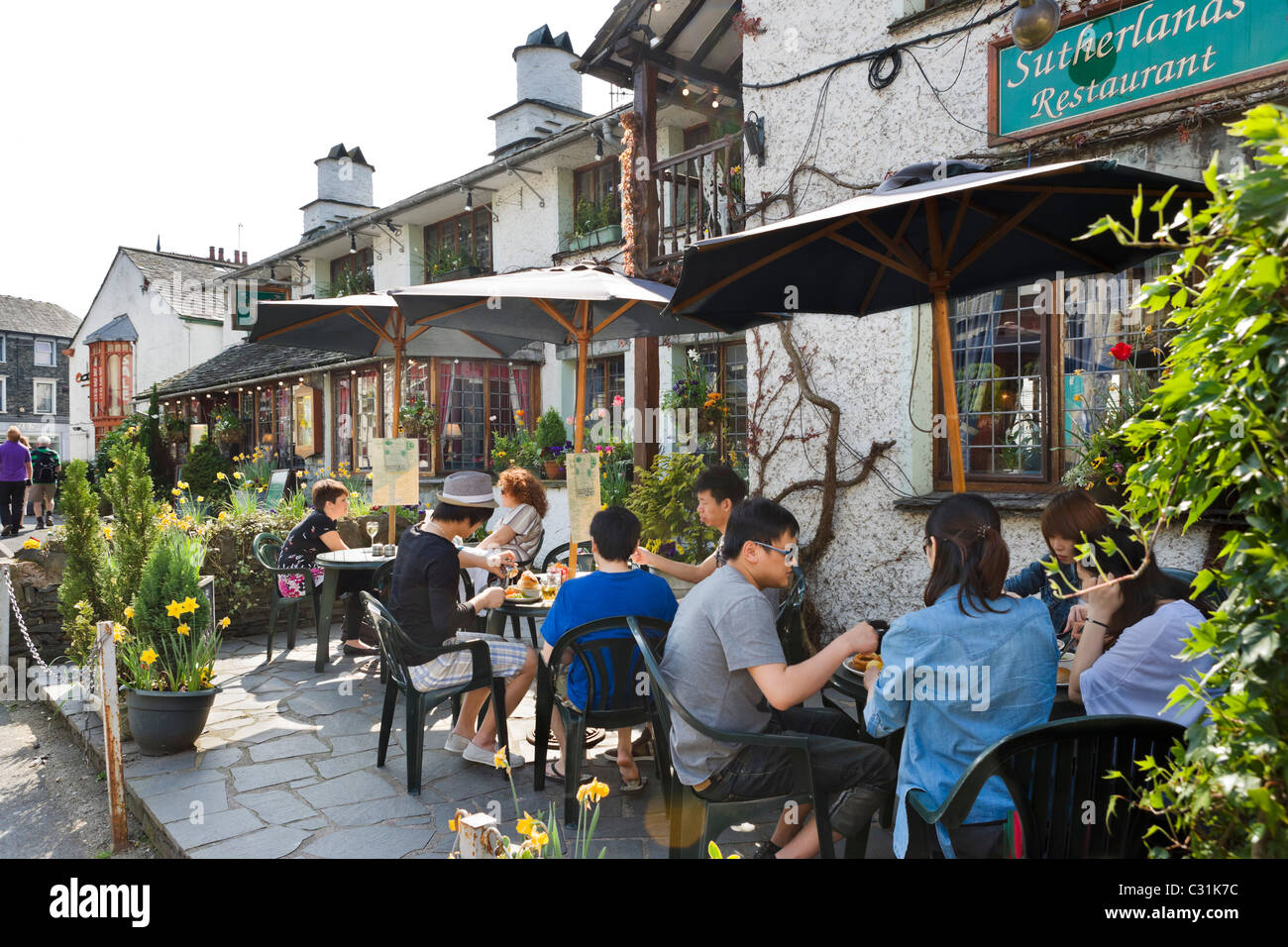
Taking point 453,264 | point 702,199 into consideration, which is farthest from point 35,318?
point 702,199

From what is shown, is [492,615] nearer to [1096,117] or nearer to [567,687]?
[567,687]

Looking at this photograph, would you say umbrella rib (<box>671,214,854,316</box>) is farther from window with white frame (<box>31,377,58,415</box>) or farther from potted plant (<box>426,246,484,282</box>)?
window with white frame (<box>31,377,58,415</box>)

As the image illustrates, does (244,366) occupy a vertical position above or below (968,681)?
above

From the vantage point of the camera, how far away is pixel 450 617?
4.01m

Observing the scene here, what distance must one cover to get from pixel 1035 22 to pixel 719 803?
14.9 feet

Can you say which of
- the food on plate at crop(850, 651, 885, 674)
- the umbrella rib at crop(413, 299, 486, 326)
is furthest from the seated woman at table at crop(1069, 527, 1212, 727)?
the umbrella rib at crop(413, 299, 486, 326)

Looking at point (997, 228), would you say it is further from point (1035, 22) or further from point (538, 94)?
point (538, 94)

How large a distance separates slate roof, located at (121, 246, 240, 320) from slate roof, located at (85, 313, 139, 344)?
1853mm

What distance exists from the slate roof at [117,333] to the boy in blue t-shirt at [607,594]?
94.5ft

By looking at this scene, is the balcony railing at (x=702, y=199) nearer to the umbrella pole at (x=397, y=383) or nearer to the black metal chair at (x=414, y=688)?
the umbrella pole at (x=397, y=383)

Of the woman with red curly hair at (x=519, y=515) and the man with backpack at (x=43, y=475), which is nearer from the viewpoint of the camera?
the woman with red curly hair at (x=519, y=515)

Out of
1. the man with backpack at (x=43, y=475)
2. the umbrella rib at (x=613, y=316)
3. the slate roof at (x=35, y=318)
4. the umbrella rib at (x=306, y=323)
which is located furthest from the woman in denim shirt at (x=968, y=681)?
the slate roof at (x=35, y=318)

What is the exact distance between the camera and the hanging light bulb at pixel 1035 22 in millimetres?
4520

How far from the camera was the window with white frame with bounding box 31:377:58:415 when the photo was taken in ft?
136
